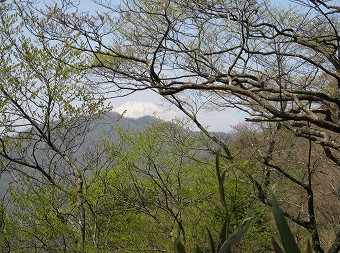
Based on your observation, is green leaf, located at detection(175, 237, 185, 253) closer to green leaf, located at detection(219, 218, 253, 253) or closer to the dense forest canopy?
green leaf, located at detection(219, 218, 253, 253)

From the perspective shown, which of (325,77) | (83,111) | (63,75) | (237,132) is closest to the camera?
(63,75)

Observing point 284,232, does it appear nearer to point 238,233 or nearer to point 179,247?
point 238,233

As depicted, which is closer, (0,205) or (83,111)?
(0,205)

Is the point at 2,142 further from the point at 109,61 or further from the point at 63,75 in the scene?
the point at 109,61

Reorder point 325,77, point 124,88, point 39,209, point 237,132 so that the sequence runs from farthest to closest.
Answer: point 237,132
point 325,77
point 124,88
point 39,209

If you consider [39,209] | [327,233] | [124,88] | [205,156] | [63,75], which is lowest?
[327,233]

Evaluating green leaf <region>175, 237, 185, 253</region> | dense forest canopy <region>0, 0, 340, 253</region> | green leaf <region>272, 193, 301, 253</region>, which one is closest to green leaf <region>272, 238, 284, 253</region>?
green leaf <region>272, 193, 301, 253</region>

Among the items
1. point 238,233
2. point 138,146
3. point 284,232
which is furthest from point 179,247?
point 138,146

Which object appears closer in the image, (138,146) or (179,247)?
(179,247)

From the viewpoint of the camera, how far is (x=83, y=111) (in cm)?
819

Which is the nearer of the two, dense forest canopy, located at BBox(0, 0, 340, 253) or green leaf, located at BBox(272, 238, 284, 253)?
green leaf, located at BBox(272, 238, 284, 253)

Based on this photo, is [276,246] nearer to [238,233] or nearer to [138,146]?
[238,233]

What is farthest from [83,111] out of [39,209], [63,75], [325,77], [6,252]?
[325,77]

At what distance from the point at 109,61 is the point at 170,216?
10.1 ft
